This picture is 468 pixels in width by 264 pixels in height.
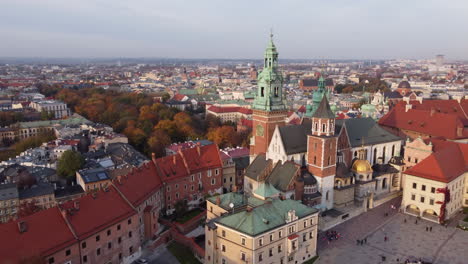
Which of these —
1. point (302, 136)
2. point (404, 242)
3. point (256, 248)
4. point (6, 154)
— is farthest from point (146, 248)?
point (6, 154)

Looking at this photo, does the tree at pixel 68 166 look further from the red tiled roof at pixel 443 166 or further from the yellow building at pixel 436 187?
the red tiled roof at pixel 443 166

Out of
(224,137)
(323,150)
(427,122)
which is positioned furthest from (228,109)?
(323,150)

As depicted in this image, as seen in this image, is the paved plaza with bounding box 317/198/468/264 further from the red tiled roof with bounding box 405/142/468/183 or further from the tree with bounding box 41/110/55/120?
the tree with bounding box 41/110/55/120

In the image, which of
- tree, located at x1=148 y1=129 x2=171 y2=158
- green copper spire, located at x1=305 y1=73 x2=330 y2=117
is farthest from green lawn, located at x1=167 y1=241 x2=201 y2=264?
tree, located at x1=148 y1=129 x2=171 y2=158

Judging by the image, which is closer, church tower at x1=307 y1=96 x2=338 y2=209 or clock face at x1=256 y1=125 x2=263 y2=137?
church tower at x1=307 y1=96 x2=338 y2=209

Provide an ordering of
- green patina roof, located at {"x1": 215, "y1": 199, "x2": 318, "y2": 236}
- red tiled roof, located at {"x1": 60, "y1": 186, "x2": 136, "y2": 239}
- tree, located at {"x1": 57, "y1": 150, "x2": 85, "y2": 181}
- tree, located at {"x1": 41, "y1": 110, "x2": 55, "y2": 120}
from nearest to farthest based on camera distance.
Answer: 1. green patina roof, located at {"x1": 215, "y1": 199, "x2": 318, "y2": 236}
2. red tiled roof, located at {"x1": 60, "y1": 186, "x2": 136, "y2": 239}
3. tree, located at {"x1": 57, "y1": 150, "x2": 85, "y2": 181}
4. tree, located at {"x1": 41, "y1": 110, "x2": 55, "y2": 120}

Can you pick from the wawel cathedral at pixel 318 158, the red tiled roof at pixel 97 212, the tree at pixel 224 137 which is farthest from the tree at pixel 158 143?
the red tiled roof at pixel 97 212

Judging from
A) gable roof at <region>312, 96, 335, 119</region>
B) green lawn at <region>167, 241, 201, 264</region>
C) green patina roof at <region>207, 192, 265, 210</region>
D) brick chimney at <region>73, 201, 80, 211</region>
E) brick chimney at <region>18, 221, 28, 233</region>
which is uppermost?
gable roof at <region>312, 96, 335, 119</region>
